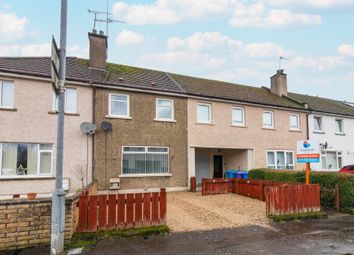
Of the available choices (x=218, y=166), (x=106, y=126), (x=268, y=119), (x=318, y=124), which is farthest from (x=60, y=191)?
(x=318, y=124)

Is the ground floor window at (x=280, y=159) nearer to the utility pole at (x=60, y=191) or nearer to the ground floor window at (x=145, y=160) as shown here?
the ground floor window at (x=145, y=160)

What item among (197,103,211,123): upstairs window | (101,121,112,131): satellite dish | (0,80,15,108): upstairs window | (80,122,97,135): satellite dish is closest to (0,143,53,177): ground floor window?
(80,122,97,135): satellite dish

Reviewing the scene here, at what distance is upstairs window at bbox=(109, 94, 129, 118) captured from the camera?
48.5 ft

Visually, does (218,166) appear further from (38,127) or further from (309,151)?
(38,127)

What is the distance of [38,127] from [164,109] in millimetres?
6507

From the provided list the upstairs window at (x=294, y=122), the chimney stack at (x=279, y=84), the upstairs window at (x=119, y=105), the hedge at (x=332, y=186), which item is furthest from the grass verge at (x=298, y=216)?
the chimney stack at (x=279, y=84)

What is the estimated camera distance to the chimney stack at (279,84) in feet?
77.7

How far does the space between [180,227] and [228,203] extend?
432 centimetres

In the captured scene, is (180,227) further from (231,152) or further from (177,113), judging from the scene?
(231,152)

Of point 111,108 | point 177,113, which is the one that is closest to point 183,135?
point 177,113

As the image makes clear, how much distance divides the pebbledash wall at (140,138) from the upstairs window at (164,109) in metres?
0.23

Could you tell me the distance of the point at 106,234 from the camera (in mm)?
6938

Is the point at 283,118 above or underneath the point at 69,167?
above

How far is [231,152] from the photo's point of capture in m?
20.1
